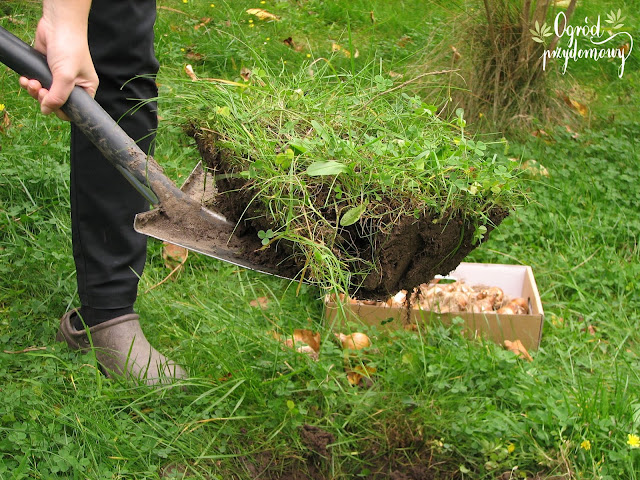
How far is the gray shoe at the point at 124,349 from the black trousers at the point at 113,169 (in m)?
0.08

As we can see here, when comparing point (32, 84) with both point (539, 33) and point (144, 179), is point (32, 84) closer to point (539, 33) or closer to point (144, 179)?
point (144, 179)

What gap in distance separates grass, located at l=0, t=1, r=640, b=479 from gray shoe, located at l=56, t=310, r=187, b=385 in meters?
0.05

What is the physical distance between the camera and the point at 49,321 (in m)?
2.55

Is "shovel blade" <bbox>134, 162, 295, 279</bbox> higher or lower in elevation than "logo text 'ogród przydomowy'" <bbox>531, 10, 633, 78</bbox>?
higher

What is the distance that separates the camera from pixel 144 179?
5.48 feet

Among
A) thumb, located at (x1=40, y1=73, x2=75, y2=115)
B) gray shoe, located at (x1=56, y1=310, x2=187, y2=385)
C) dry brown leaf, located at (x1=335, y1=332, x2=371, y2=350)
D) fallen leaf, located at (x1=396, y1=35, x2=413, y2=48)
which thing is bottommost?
dry brown leaf, located at (x1=335, y1=332, x2=371, y2=350)

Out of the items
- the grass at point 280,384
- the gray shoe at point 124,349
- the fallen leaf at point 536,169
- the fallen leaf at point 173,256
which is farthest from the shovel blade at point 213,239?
the fallen leaf at point 536,169

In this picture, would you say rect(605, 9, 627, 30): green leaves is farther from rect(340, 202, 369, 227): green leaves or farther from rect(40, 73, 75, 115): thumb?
rect(40, 73, 75, 115): thumb

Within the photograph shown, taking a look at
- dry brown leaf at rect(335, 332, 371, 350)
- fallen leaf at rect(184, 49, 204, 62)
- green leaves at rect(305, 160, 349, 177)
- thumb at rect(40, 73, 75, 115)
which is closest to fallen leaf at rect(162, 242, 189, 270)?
dry brown leaf at rect(335, 332, 371, 350)

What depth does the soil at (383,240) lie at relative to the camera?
1566 millimetres

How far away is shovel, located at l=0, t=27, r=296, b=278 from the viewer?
5.42 feet

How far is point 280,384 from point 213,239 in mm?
715

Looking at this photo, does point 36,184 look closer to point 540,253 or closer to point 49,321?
point 49,321

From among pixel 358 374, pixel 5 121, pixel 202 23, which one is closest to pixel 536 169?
pixel 358 374
